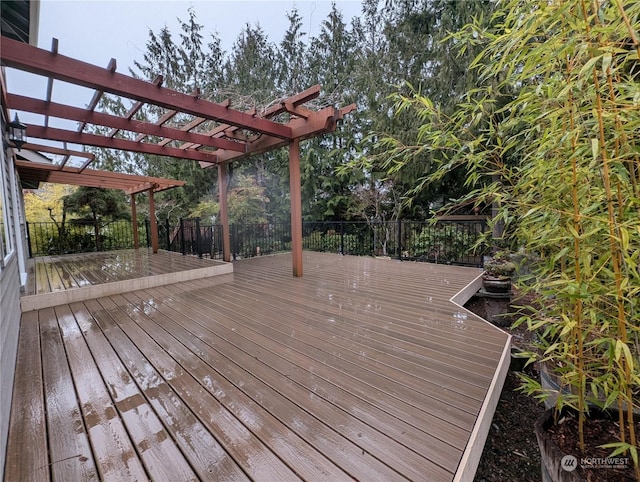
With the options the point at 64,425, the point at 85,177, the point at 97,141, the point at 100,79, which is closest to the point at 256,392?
the point at 64,425

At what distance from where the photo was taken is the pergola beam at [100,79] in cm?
231

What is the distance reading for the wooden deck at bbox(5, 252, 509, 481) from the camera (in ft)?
4.11

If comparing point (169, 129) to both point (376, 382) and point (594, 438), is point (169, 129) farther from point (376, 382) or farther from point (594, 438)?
point (594, 438)

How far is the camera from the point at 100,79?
267 cm

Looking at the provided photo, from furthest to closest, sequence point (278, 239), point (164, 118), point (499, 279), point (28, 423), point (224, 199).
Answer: point (278, 239), point (224, 199), point (499, 279), point (164, 118), point (28, 423)

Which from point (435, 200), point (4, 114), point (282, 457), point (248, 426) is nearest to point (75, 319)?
point (4, 114)

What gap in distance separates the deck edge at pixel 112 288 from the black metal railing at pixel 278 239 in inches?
50.3

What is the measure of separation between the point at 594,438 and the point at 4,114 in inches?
233

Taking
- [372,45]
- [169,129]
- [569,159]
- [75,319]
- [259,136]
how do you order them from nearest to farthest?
[569,159] < [75,319] < [169,129] < [259,136] < [372,45]

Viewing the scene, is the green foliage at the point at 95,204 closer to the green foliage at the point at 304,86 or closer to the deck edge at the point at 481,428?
the green foliage at the point at 304,86

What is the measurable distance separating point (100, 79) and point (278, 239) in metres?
6.17

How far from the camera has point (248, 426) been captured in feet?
4.81

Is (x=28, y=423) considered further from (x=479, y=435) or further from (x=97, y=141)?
(x=97, y=141)

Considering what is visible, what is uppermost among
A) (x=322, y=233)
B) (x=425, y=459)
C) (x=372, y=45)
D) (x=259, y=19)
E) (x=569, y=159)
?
(x=259, y=19)
